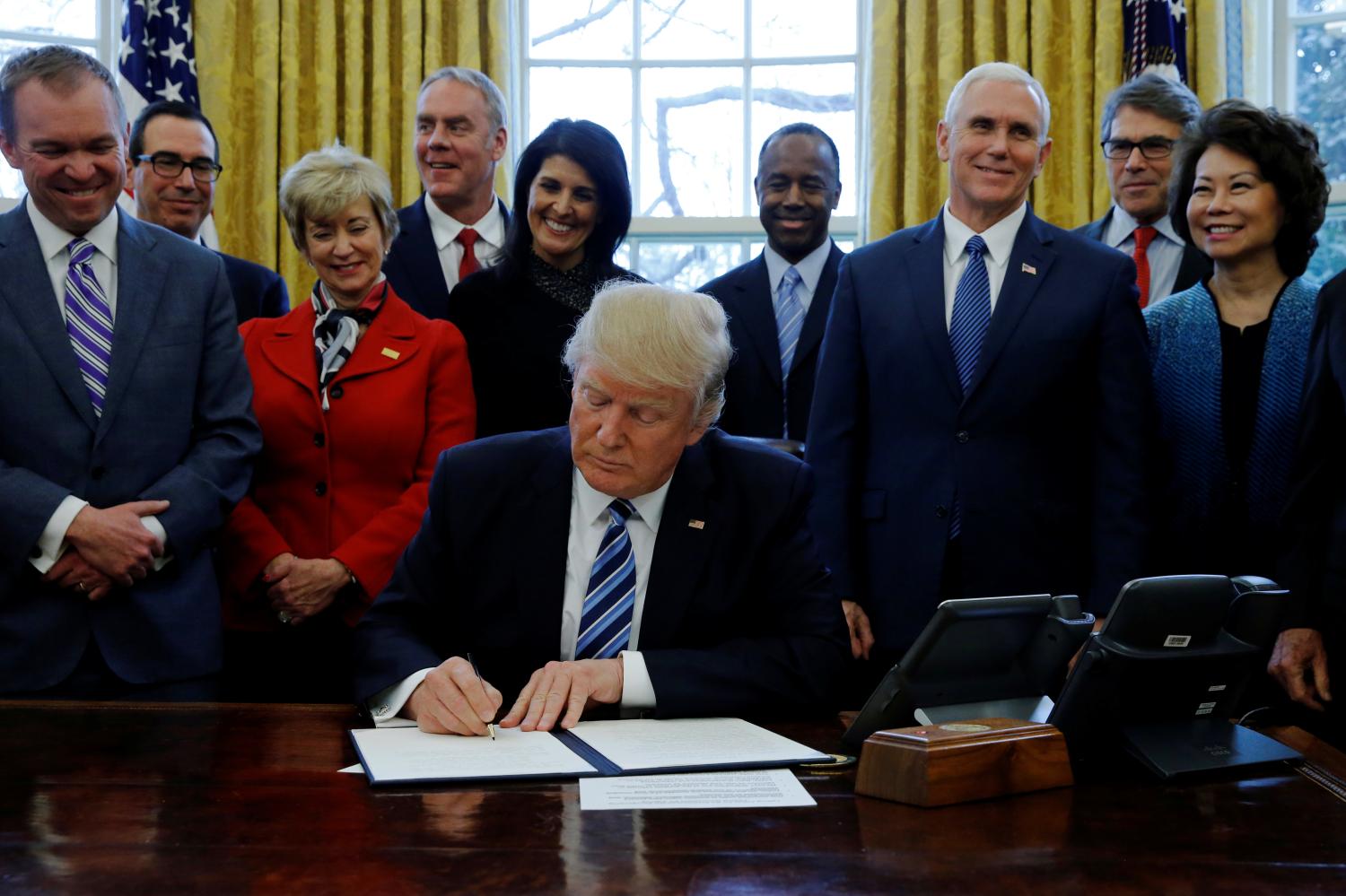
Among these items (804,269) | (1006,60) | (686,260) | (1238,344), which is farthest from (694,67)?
(1238,344)

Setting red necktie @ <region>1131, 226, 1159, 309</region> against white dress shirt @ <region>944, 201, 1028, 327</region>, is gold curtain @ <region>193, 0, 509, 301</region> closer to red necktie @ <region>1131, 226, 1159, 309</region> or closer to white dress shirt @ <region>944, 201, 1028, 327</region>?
red necktie @ <region>1131, 226, 1159, 309</region>

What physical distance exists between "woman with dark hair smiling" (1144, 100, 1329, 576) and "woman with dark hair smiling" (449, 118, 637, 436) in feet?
4.45

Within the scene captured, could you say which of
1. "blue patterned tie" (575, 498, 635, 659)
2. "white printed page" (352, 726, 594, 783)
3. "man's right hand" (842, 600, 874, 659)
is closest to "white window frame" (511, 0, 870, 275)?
"man's right hand" (842, 600, 874, 659)

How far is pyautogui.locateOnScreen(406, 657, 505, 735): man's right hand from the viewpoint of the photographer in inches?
80.0

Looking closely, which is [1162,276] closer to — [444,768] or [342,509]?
[342,509]

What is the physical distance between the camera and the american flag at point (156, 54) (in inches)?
208

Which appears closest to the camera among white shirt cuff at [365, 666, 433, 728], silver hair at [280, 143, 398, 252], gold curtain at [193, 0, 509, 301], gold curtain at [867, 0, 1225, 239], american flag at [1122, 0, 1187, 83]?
white shirt cuff at [365, 666, 433, 728]

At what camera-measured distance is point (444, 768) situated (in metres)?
1.83

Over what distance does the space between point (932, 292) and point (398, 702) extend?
156 cm

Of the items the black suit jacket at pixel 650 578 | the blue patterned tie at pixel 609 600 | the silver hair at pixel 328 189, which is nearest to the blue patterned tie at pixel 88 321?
the silver hair at pixel 328 189

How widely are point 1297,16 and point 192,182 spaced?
14.0 ft

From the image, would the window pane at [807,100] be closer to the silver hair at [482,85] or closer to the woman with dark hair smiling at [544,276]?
the silver hair at [482,85]

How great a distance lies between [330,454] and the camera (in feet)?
10.2

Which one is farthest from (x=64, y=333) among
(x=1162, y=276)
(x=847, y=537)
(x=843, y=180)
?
(x=843, y=180)
